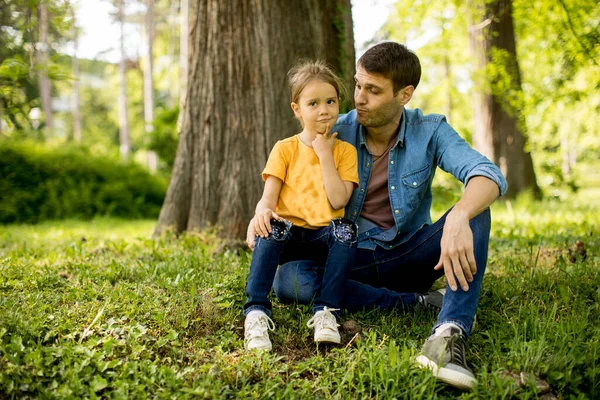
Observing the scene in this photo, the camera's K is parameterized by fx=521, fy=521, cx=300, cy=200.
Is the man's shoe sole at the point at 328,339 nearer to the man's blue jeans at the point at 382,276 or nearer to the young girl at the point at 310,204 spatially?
the young girl at the point at 310,204

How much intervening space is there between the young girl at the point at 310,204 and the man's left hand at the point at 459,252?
21.2 inches

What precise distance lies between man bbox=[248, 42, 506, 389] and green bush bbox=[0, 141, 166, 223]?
25.5 ft

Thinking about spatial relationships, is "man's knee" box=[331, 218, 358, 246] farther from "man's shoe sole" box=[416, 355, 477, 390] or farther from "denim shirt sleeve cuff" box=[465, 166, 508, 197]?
"man's shoe sole" box=[416, 355, 477, 390]

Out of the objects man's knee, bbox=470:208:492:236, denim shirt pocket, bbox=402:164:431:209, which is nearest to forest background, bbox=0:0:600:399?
man's knee, bbox=470:208:492:236

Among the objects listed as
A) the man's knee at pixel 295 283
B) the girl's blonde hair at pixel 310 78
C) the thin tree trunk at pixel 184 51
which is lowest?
the man's knee at pixel 295 283

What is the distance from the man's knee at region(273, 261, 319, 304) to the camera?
310 cm

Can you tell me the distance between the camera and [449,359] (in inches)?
95.7

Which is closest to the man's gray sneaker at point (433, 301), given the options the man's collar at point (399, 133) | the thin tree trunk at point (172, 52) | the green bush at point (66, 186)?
the man's collar at point (399, 133)

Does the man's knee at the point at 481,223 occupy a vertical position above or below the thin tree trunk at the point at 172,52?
below

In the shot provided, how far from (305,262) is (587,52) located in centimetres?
349

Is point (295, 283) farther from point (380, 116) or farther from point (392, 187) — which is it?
point (380, 116)

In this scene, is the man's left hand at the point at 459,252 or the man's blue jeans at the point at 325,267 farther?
the man's blue jeans at the point at 325,267

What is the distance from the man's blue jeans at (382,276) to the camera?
3104mm

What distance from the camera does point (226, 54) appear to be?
4.62m
